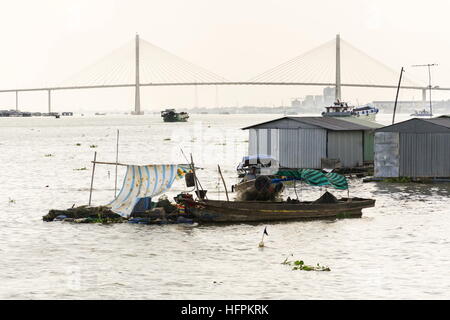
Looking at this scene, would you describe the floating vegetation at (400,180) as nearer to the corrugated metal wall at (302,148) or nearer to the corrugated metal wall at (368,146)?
the corrugated metal wall at (302,148)

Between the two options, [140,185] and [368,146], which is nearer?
[140,185]

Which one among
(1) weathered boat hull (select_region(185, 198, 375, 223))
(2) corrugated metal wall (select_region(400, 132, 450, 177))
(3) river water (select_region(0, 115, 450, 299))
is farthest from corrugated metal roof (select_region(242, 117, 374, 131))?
(1) weathered boat hull (select_region(185, 198, 375, 223))

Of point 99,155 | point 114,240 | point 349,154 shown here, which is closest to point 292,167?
point 349,154

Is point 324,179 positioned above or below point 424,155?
below

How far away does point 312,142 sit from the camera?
44562 millimetres

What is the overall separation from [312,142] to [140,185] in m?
18.1

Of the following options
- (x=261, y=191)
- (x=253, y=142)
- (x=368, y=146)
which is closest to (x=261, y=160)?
(x=253, y=142)

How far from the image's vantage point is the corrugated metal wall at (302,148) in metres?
44.3

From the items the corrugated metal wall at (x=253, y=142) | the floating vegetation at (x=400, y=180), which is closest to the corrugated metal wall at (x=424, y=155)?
the floating vegetation at (x=400, y=180)

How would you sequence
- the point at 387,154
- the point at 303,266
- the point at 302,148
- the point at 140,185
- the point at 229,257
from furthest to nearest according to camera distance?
the point at 302,148 → the point at 387,154 → the point at 140,185 → the point at 229,257 → the point at 303,266

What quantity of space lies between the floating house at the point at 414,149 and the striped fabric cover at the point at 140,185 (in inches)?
634

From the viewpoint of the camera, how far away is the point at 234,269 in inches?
832

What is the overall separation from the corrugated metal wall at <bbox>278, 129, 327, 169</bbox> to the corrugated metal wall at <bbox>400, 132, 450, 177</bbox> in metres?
4.89

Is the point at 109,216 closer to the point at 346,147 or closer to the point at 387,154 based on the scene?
the point at 387,154
